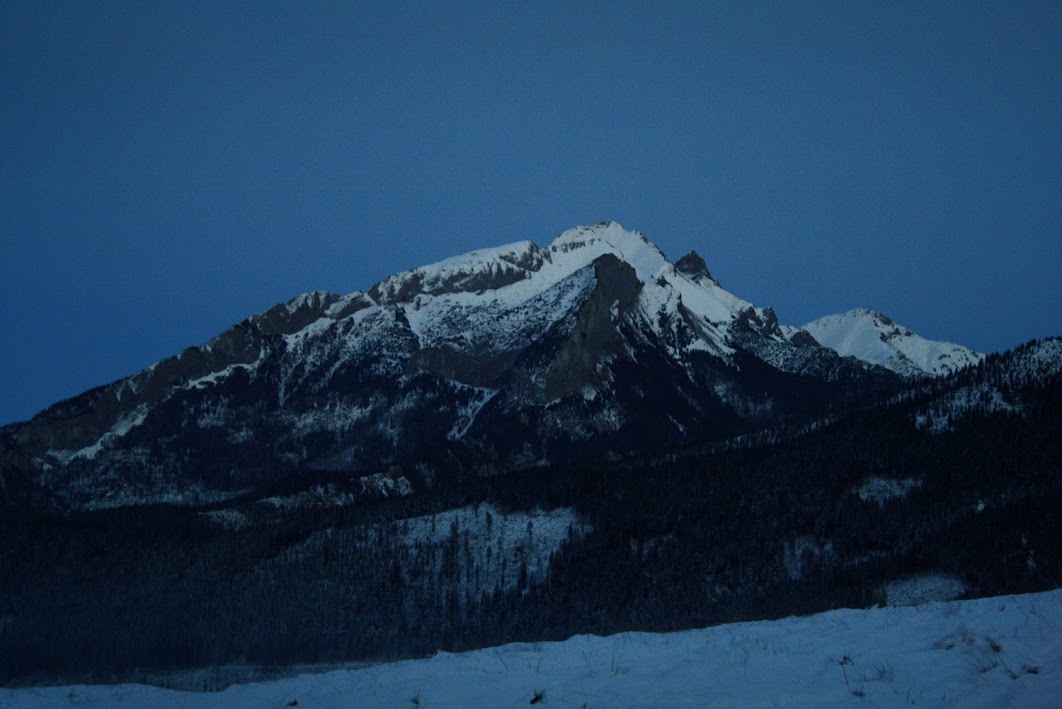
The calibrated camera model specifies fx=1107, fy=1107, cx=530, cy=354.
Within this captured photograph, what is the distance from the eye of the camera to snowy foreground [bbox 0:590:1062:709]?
24109 mm

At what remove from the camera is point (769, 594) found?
124 metres

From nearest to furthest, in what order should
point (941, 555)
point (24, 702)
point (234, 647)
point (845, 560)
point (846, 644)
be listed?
point (846, 644) < point (24, 702) < point (234, 647) < point (941, 555) < point (845, 560)

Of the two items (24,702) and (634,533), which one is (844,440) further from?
(24,702)

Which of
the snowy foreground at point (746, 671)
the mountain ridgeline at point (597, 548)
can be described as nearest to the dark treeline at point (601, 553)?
the mountain ridgeline at point (597, 548)

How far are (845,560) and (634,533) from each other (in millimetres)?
31264

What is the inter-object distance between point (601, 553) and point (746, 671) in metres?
126

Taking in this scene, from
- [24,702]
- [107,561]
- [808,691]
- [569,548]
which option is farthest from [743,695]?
[107,561]

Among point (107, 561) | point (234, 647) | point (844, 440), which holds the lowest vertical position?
point (234, 647)

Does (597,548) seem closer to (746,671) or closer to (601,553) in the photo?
(601,553)

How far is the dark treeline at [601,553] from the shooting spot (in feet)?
374

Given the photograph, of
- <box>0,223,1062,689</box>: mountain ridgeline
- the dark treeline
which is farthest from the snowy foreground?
the dark treeline

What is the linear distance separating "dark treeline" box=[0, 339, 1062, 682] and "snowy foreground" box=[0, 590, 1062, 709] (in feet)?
224

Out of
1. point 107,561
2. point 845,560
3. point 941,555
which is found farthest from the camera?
point 107,561

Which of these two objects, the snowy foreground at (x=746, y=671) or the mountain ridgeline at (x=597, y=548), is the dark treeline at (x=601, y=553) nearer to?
the mountain ridgeline at (x=597, y=548)
